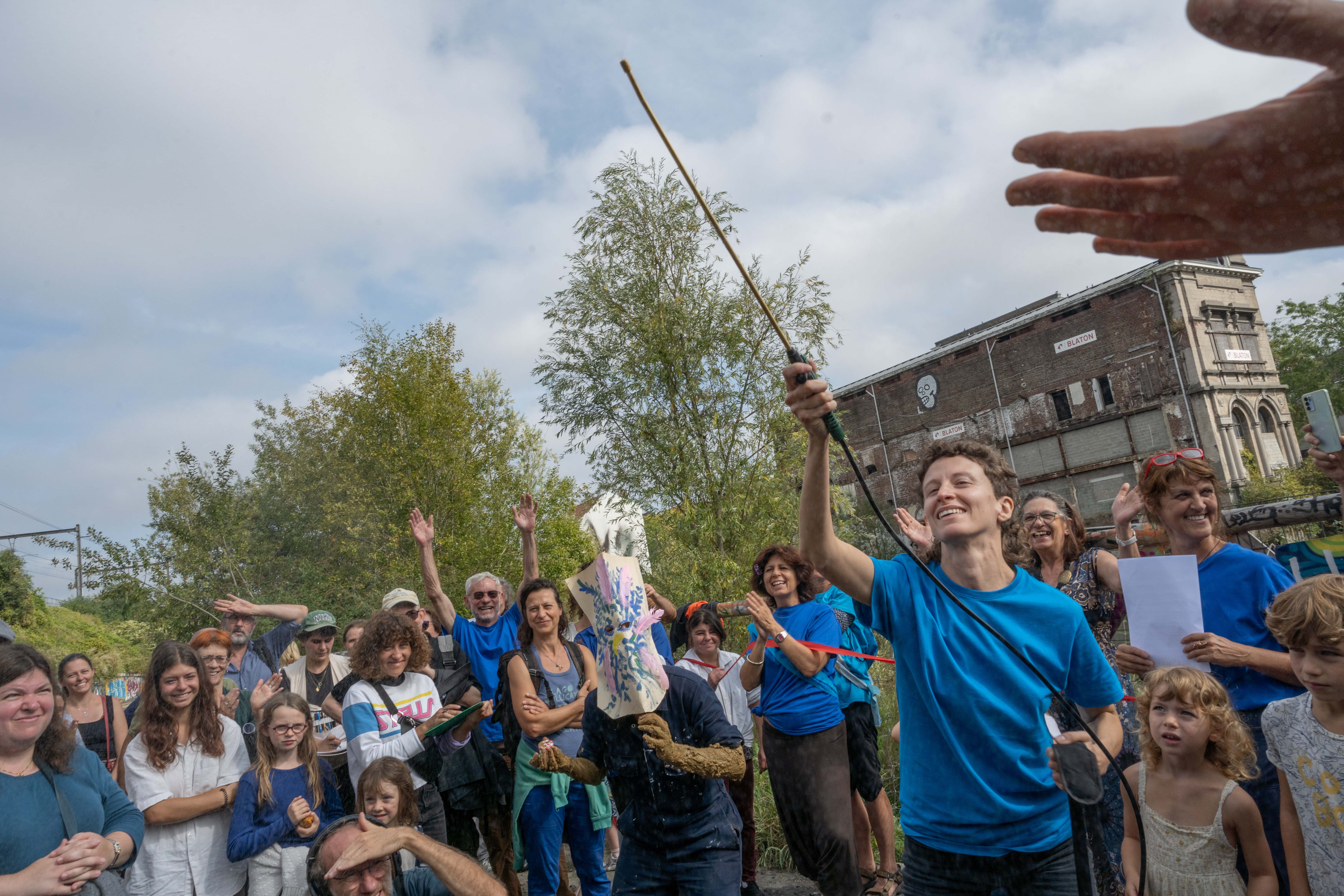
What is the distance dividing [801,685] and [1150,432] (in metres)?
32.9

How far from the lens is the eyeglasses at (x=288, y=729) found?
4.31m

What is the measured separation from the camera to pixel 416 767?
4.80m

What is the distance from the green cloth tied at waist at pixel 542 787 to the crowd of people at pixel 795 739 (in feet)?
0.06

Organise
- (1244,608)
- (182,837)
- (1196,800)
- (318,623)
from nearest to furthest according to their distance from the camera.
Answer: (1196,800)
(1244,608)
(182,837)
(318,623)

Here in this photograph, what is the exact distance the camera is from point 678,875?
346 cm

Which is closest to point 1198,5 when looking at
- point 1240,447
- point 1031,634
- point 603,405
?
point 1031,634

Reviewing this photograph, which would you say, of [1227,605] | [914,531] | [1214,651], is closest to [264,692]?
[914,531]

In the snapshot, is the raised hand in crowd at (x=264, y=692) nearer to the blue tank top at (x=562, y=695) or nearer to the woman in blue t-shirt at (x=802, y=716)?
the blue tank top at (x=562, y=695)

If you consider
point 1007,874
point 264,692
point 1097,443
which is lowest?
point 1007,874

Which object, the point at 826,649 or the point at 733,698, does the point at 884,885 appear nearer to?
the point at 826,649

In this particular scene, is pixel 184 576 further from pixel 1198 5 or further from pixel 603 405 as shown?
pixel 1198 5

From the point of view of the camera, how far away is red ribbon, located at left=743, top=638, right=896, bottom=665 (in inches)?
188

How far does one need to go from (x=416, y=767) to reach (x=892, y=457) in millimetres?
39020

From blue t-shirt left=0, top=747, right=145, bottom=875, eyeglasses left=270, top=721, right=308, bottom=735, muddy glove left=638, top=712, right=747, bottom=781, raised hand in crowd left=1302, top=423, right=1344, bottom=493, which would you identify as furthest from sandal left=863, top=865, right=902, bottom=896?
blue t-shirt left=0, top=747, right=145, bottom=875
